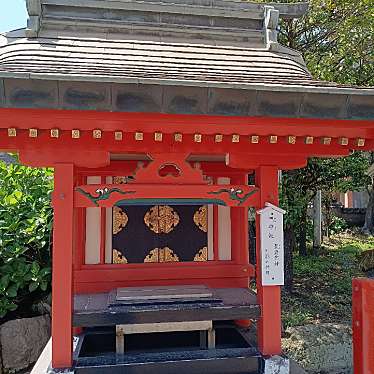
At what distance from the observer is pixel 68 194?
11.6 ft

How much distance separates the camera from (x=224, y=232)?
524 centimetres

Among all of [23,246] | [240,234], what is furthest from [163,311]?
[23,246]

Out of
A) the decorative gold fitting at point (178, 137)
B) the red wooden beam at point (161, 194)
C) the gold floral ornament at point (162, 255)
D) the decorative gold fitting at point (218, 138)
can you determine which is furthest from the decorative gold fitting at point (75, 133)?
the gold floral ornament at point (162, 255)

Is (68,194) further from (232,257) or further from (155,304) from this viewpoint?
(232,257)

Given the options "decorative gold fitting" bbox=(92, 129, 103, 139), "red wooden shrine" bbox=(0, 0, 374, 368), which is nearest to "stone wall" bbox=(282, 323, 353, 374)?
"red wooden shrine" bbox=(0, 0, 374, 368)

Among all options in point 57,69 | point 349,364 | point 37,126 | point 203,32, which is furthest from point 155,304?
point 349,364

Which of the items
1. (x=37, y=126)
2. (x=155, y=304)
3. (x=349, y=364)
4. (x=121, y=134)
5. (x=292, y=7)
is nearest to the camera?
(x=37, y=126)

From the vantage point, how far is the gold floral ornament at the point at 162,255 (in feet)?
16.5

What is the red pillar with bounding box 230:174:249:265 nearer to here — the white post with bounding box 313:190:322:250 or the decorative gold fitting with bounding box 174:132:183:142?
the decorative gold fitting with bounding box 174:132:183:142

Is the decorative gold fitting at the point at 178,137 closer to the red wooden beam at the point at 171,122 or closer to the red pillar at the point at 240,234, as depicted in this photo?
the red wooden beam at the point at 171,122

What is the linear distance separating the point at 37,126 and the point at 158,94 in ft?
3.40

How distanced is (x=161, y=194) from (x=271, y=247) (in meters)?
1.20

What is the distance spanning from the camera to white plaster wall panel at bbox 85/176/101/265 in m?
4.96

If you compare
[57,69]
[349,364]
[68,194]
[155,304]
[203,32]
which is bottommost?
A: [349,364]
